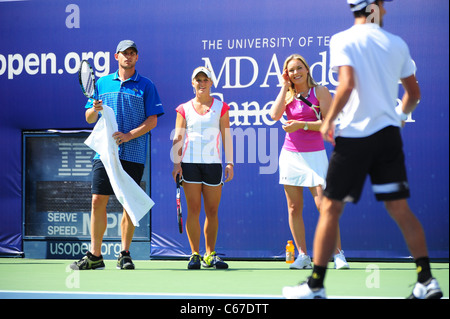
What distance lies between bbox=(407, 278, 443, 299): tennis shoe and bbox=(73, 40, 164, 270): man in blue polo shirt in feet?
9.69

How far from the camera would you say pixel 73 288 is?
15.9 feet

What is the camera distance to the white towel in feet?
19.6

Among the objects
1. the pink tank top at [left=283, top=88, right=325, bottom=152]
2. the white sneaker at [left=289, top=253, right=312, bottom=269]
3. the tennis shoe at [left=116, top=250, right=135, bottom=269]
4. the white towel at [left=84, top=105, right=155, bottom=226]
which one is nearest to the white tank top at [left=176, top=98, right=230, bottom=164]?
the white towel at [left=84, top=105, right=155, bottom=226]

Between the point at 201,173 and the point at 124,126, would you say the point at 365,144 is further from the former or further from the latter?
the point at 124,126

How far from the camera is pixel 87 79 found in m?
6.10

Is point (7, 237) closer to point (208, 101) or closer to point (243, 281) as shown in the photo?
point (208, 101)

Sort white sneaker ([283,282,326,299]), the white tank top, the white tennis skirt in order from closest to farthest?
white sneaker ([283,282,326,299]) → the white tennis skirt → the white tank top

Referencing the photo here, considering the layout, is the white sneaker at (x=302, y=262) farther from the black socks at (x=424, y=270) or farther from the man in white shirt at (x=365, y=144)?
the black socks at (x=424, y=270)

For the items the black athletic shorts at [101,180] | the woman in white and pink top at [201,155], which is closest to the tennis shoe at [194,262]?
the woman in white and pink top at [201,155]

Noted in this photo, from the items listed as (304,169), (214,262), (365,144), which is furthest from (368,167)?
(214,262)

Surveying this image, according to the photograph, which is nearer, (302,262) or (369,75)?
(369,75)

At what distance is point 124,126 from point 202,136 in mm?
685

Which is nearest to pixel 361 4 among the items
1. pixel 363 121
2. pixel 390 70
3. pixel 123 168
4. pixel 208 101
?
pixel 390 70

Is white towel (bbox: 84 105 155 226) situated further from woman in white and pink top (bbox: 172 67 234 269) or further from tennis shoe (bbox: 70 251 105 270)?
tennis shoe (bbox: 70 251 105 270)
